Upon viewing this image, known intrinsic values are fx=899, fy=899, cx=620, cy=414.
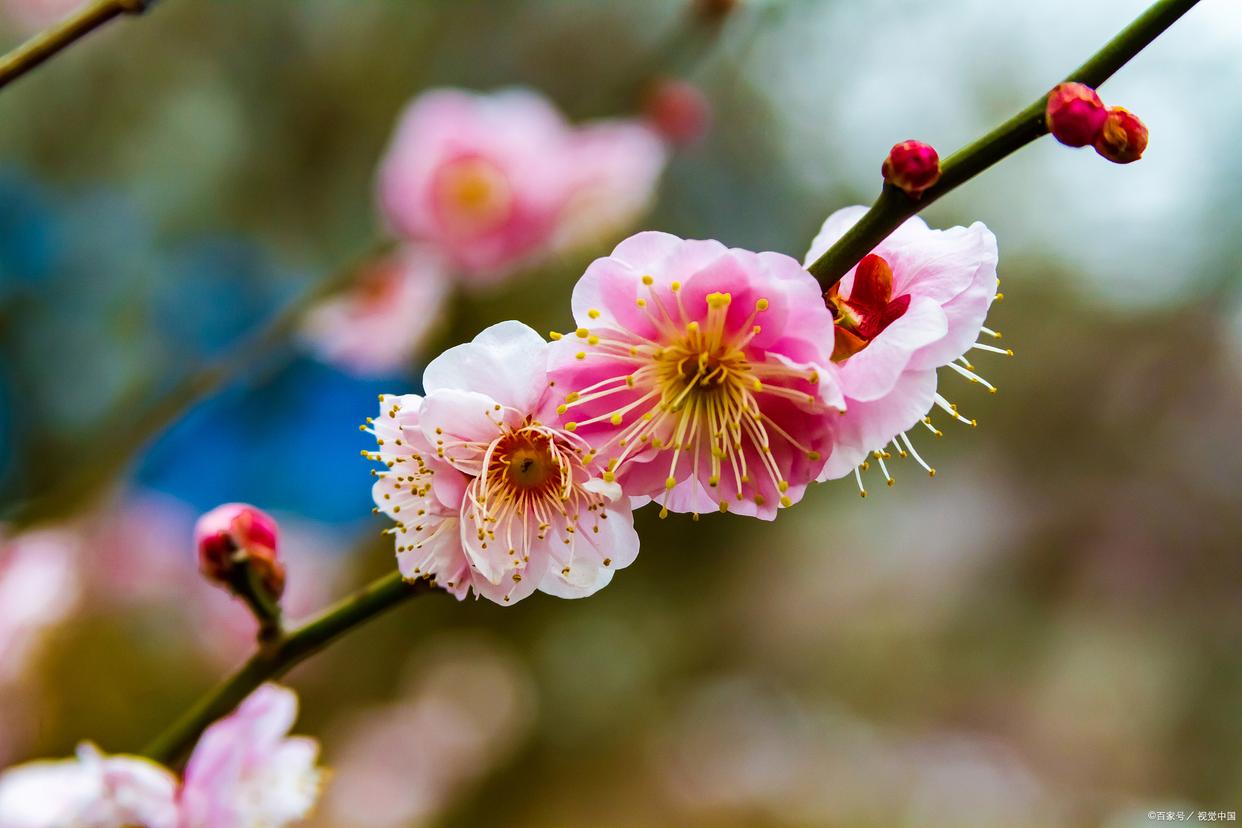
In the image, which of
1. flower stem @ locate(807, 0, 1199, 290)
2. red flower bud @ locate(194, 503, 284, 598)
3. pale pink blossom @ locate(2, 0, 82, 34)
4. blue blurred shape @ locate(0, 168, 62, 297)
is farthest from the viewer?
pale pink blossom @ locate(2, 0, 82, 34)

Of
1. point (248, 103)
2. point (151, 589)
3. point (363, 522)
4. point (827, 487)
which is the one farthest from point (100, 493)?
point (827, 487)

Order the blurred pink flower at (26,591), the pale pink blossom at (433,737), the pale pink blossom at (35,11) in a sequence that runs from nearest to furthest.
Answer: the blurred pink flower at (26,591)
the pale pink blossom at (35,11)
the pale pink blossom at (433,737)

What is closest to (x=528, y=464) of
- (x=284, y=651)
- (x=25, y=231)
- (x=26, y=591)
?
(x=284, y=651)

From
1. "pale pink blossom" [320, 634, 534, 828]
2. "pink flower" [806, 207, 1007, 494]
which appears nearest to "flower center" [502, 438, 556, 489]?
"pink flower" [806, 207, 1007, 494]

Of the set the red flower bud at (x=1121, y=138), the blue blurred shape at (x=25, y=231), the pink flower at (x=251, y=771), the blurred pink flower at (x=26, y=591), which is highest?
the blue blurred shape at (x=25, y=231)

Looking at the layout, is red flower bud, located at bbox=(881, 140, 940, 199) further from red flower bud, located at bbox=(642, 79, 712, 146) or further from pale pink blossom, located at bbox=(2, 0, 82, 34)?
pale pink blossom, located at bbox=(2, 0, 82, 34)

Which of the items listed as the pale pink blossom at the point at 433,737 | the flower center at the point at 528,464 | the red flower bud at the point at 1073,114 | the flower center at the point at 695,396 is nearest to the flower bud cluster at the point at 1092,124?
the red flower bud at the point at 1073,114

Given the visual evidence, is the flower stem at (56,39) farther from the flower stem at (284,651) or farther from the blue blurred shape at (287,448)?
the blue blurred shape at (287,448)

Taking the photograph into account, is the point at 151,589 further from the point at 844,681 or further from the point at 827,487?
the point at 844,681
